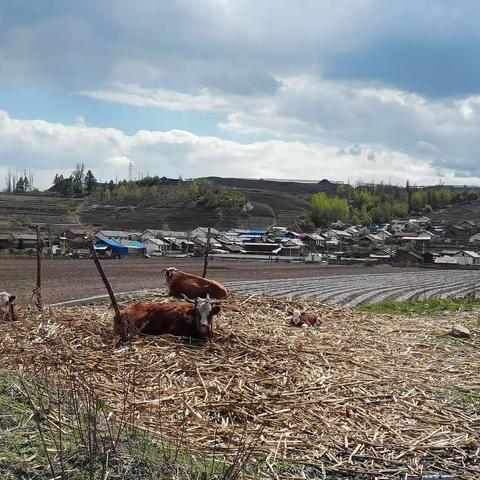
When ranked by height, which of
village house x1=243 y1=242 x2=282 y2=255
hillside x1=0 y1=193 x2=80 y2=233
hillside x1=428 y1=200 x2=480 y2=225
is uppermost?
hillside x1=428 y1=200 x2=480 y2=225

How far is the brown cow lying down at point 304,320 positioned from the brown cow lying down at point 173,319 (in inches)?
93.8

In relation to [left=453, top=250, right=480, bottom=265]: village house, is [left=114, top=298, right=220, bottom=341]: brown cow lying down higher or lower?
higher

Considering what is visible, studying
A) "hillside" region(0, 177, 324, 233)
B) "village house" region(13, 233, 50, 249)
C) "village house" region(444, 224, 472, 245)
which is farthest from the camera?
"village house" region(444, 224, 472, 245)

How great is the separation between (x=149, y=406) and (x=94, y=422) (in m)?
2.32

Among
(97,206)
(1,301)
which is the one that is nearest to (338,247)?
(97,206)

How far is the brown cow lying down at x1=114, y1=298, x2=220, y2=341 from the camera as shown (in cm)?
973

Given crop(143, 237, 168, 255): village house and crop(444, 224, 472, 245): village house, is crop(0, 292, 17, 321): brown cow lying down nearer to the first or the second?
crop(143, 237, 168, 255): village house

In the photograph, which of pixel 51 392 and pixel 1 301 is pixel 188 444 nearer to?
pixel 51 392

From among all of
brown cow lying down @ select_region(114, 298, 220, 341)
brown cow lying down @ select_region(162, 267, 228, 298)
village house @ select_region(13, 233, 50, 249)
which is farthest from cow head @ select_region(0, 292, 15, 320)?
village house @ select_region(13, 233, 50, 249)

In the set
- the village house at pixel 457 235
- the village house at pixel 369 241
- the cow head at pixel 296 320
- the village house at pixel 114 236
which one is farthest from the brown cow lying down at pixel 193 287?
the village house at pixel 457 235

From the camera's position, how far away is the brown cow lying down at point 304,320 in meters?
12.2

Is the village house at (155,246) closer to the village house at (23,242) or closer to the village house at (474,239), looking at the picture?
the village house at (23,242)

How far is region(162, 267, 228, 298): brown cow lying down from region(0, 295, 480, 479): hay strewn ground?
292 centimetres

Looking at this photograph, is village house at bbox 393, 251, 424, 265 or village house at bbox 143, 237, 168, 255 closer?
village house at bbox 393, 251, 424, 265
